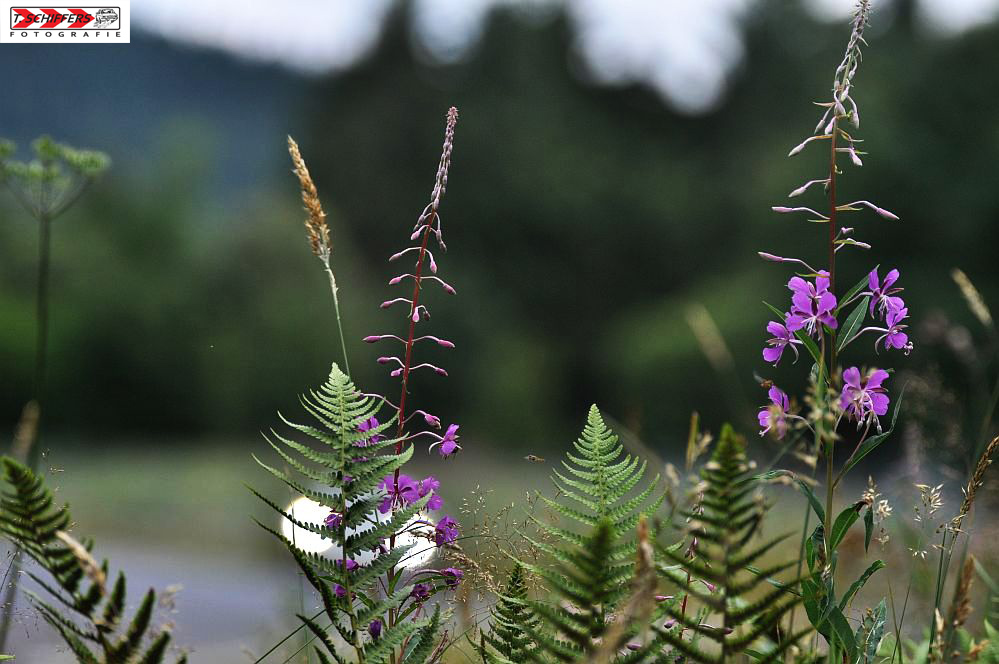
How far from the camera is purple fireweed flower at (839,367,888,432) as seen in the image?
70.1 inches

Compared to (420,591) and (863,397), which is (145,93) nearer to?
(420,591)

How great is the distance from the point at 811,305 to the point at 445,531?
2.58 ft

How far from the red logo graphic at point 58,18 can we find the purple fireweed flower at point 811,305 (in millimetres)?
3818

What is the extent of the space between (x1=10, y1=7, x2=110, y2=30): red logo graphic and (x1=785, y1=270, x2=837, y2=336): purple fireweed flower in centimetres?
382

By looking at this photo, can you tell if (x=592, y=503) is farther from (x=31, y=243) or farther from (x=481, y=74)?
(x=481, y=74)

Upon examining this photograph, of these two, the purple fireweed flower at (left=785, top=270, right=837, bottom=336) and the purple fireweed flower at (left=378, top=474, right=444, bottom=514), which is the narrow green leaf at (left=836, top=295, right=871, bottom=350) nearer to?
the purple fireweed flower at (left=785, top=270, right=837, bottom=336)

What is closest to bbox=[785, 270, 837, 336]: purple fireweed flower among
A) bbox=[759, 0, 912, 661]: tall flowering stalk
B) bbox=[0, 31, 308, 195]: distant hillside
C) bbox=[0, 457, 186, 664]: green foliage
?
bbox=[759, 0, 912, 661]: tall flowering stalk

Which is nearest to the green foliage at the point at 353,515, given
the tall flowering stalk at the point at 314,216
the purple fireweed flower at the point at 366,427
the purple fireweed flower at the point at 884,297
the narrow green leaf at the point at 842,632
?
the purple fireweed flower at the point at 366,427

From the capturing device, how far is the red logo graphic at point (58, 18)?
15.0ft

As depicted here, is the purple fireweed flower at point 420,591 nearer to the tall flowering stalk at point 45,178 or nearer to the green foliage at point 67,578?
the green foliage at point 67,578

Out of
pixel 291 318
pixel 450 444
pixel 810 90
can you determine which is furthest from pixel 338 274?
pixel 450 444

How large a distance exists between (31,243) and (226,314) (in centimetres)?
601

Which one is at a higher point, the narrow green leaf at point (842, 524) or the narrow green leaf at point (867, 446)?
the narrow green leaf at point (867, 446)

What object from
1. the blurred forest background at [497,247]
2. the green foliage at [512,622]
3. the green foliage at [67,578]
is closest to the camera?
the green foliage at [67,578]
